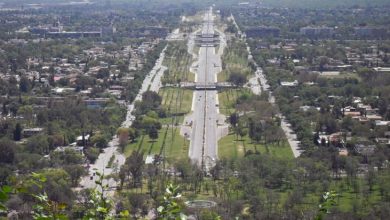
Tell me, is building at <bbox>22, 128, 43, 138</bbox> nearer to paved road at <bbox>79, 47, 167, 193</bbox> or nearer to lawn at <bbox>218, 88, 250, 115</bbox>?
paved road at <bbox>79, 47, 167, 193</bbox>

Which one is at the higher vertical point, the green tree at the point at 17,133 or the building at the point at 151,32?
the building at the point at 151,32

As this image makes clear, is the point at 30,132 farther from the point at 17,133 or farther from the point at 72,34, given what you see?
the point at 72,34

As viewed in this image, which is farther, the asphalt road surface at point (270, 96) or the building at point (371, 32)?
the building at point (371, 32)

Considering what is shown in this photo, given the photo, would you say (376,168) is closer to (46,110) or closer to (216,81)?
(46,110)

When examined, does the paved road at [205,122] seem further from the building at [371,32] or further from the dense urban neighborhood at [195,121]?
the building at [371,32]

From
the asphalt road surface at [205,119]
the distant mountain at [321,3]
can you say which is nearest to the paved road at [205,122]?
the asphalt road surface at [205,119]

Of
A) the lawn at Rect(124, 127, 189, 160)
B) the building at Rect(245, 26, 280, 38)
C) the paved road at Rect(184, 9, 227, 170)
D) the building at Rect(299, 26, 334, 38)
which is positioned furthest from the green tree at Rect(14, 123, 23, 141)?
the building at Rect(299, 26, 334, 38)
